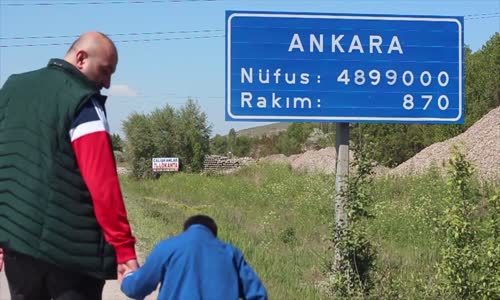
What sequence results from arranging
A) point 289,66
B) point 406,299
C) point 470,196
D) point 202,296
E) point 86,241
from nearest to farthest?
point 86,241, point 202,296, point 470,196, point 406,299, point 289,66

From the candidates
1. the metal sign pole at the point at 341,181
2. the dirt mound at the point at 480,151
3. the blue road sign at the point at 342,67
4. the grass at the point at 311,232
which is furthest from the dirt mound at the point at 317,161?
the blue road sign at the point at 342,67

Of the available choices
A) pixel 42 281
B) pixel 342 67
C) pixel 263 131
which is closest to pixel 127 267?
pixel 42 281

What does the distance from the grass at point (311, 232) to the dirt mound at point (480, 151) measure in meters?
2.17

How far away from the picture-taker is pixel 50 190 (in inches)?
135

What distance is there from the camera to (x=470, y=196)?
22.8 ft

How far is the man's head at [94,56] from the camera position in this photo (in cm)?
357

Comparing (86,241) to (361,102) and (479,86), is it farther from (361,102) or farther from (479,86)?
(479,86)

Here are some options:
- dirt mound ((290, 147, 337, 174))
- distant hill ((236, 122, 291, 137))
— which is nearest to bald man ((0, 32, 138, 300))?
dirt mound ((290, 147, 337, 174))

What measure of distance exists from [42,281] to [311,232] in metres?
11.9

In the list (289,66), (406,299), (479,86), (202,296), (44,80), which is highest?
(479,86)

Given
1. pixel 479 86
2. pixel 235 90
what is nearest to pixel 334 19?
pixel 235 90

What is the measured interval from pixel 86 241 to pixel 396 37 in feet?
17.3

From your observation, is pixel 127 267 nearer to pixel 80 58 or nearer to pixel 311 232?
pixel 80 58

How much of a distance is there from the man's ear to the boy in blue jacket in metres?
0.92
